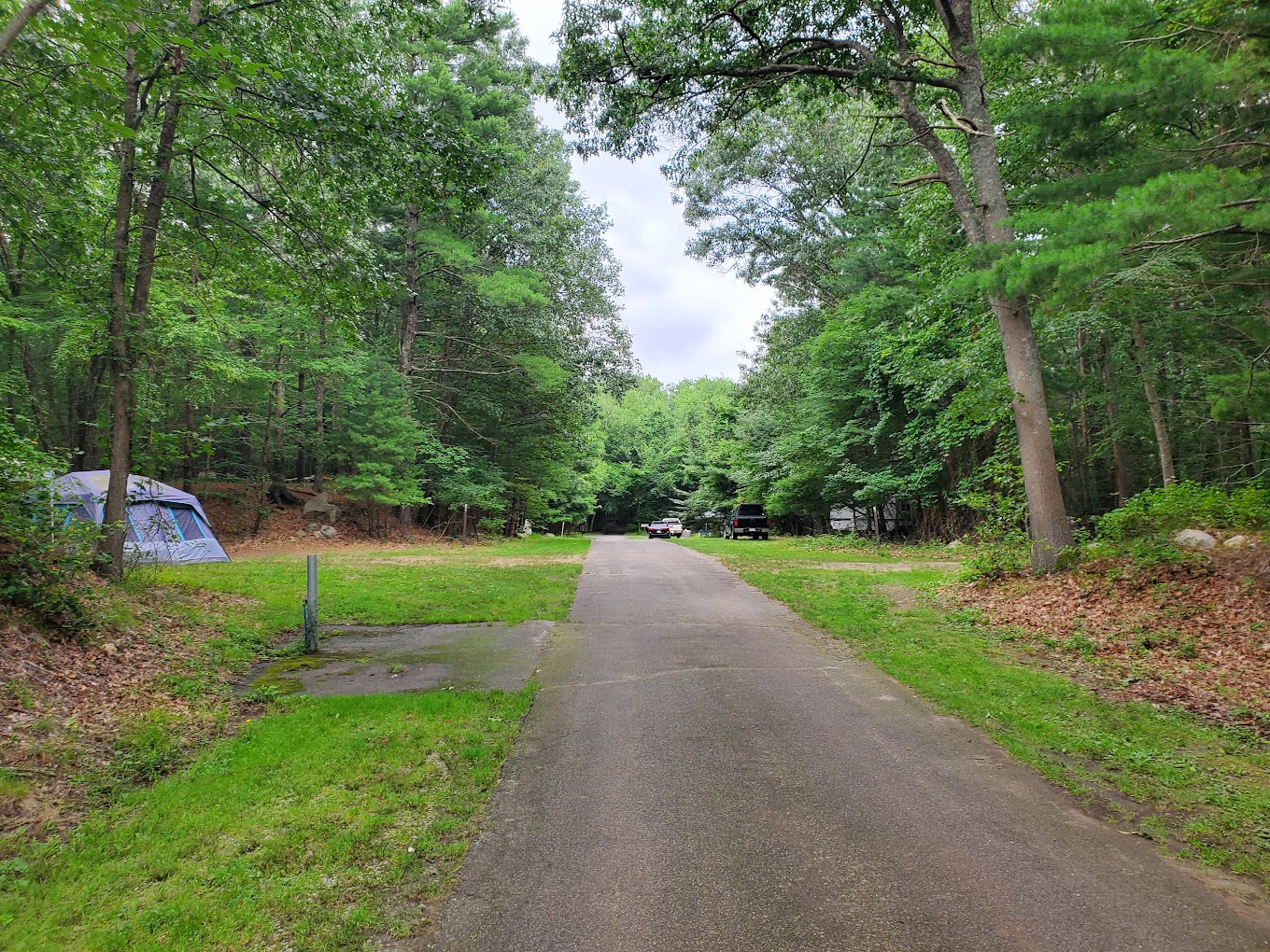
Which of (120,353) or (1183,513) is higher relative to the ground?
(120,353)

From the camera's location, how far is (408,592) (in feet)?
33.0

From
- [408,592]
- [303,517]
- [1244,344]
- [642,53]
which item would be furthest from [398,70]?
[303,517]

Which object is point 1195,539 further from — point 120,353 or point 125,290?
point 125,290

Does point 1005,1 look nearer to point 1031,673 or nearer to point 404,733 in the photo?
point 1031,673

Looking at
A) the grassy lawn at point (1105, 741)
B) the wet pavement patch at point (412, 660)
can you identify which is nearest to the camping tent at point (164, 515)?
the wet pavement patch at point (412, 660)

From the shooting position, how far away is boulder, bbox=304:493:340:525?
73.3 ft

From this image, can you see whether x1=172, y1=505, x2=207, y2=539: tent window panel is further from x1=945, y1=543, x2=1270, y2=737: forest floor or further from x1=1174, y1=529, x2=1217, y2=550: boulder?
x1=1174, y1=529, x2=1217, y2=550: boulder

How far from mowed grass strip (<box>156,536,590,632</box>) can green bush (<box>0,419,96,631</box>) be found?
2.20 m

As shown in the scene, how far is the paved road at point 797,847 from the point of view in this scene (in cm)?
223

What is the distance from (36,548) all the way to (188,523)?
11.1m

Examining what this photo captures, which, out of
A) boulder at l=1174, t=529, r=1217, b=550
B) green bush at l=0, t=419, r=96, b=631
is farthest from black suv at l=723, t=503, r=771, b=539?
green bush at l=0, t=419, r=96, b=631

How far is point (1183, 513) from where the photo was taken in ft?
25.5

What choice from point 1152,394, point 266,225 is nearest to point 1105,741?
point 266,225

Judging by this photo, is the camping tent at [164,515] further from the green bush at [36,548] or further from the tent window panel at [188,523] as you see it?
the green bush at [36,548]
